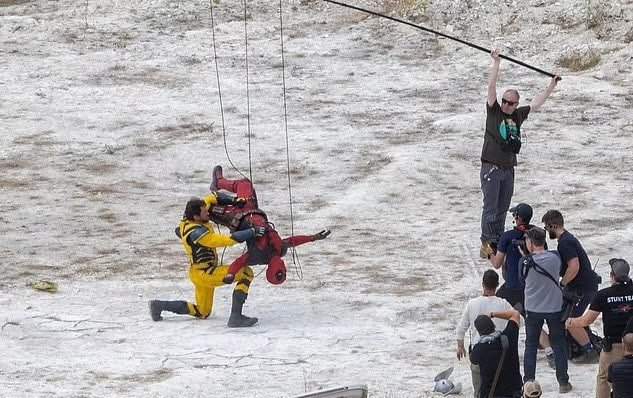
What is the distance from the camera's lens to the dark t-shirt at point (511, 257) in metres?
12.6

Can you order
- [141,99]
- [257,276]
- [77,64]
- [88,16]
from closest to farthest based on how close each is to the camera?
[257,276]
[141,99]
[77,64]
[88,16]

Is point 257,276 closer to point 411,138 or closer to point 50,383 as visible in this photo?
point 50,383

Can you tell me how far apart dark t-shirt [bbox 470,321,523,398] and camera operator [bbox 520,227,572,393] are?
3.32 ft

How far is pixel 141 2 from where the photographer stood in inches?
1089

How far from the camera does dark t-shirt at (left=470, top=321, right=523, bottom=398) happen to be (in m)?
10.6

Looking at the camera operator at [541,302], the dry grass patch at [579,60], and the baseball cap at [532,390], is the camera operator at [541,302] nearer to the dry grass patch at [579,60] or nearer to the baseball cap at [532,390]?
the baseball cap at [532,390]

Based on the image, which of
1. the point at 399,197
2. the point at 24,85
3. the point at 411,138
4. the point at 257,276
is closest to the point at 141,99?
the point at 24,85

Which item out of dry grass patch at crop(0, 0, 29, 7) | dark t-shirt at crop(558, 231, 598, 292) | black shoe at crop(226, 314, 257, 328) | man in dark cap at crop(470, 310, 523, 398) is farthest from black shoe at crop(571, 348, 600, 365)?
dry grass patch at crop(0, 0, 29, 7)

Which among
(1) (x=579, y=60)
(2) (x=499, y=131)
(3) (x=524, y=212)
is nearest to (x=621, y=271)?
(3) (x=524, y=212)

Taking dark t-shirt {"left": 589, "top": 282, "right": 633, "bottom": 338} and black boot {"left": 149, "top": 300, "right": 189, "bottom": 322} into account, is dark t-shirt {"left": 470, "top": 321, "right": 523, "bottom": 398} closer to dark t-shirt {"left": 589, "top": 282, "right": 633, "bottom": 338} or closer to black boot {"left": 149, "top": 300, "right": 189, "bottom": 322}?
dark t-shirt {"left": 589, "top": 282, "right": 633, "bottom": 338}

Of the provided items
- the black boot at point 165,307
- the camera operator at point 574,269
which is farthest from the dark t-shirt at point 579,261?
the black boot at point 165,307

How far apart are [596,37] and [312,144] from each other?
20.8 feet

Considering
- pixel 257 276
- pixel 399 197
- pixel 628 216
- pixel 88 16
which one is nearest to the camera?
pixel 257 276

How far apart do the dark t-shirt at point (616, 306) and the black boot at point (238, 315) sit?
402 centimetres
